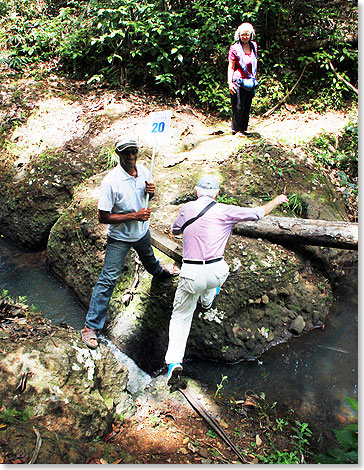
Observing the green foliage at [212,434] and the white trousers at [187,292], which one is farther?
the white trousers at [187,292]

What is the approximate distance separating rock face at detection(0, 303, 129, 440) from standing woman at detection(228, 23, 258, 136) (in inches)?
209

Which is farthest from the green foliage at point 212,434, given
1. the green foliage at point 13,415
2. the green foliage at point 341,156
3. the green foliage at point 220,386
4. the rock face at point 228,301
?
the green foliage at point 341,156

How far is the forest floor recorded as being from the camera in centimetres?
355

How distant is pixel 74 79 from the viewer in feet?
31.8

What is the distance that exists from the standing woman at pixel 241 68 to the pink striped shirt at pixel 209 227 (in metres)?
3.94

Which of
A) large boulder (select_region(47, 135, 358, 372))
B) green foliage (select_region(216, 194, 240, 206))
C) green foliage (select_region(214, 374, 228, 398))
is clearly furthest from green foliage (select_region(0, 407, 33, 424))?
green foliage (select_region(216, 194, 240, 206))

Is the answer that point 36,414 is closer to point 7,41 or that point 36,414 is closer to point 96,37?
point 96,37

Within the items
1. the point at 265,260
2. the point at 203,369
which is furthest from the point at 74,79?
the point at 203,369

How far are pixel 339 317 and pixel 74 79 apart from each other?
8.48 meters

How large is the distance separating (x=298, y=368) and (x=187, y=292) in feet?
6.45

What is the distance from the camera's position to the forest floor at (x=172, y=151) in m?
3.55

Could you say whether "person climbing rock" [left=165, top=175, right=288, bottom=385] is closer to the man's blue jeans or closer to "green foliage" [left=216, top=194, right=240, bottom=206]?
the man's blue jeans

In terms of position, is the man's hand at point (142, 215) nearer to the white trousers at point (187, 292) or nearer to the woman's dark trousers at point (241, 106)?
the white trousers at point (187, 292)

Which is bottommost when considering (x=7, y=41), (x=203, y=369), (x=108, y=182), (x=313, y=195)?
(x=203, y=369)
